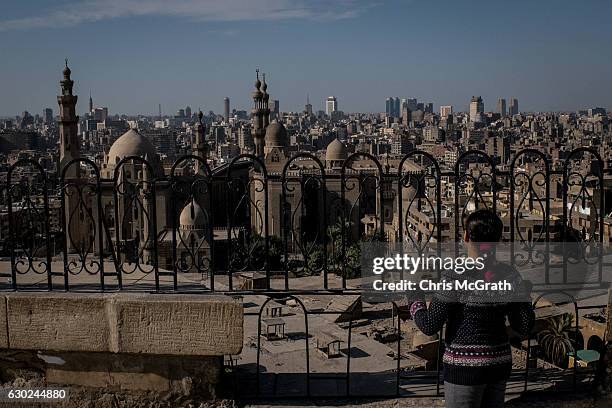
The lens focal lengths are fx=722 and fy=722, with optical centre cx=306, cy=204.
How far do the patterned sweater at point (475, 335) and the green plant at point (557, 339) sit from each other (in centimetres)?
810

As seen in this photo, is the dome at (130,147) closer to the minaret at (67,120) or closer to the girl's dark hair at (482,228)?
the minaret at (67,120)

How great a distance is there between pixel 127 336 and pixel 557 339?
8.61 meters

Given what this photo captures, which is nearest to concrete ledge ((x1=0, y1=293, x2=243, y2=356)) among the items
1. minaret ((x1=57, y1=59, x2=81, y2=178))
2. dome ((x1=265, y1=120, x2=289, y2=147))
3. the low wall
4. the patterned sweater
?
the low wall

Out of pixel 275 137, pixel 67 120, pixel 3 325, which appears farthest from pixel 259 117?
pixel 3 325

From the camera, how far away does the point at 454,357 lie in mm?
2854

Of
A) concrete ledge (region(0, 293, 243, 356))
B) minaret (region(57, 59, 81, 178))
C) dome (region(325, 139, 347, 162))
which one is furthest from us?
dome (region(325, 139, 347, 162))

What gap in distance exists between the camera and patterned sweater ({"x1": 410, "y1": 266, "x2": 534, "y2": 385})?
111 inches

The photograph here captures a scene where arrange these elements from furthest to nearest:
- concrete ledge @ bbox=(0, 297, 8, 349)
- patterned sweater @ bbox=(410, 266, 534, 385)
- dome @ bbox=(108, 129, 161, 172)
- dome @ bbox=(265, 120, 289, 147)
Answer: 1. dome @ bbox=(265, 120, 289, 147)
2. dome @ bbox=(108, 129, 161, 172)
3. concrete ledge @ bbox=(0, 297, 8, 349)
4. patterned sweater @ bbox=(410, 266, 534, 385)

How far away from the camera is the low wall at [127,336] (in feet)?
11.5

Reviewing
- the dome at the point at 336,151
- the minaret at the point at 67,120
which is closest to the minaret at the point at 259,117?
the dome at the point at 336,151

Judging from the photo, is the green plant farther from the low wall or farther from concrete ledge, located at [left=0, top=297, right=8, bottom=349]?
concrete ledge, located at [left=0, top=297, right=8, bottom=349]

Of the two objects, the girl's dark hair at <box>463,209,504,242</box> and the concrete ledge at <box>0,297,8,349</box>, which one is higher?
A: the girl's dark hair at <box>463,209,504,242</box>

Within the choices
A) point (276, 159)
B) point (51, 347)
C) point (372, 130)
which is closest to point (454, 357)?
point (51, 347)

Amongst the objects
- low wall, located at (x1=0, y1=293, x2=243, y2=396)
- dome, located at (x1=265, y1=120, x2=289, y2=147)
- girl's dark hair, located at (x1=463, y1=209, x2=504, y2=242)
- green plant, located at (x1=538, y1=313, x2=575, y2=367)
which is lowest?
green plant, located at (x1=538, y1=313, x2=575, y2=367)
